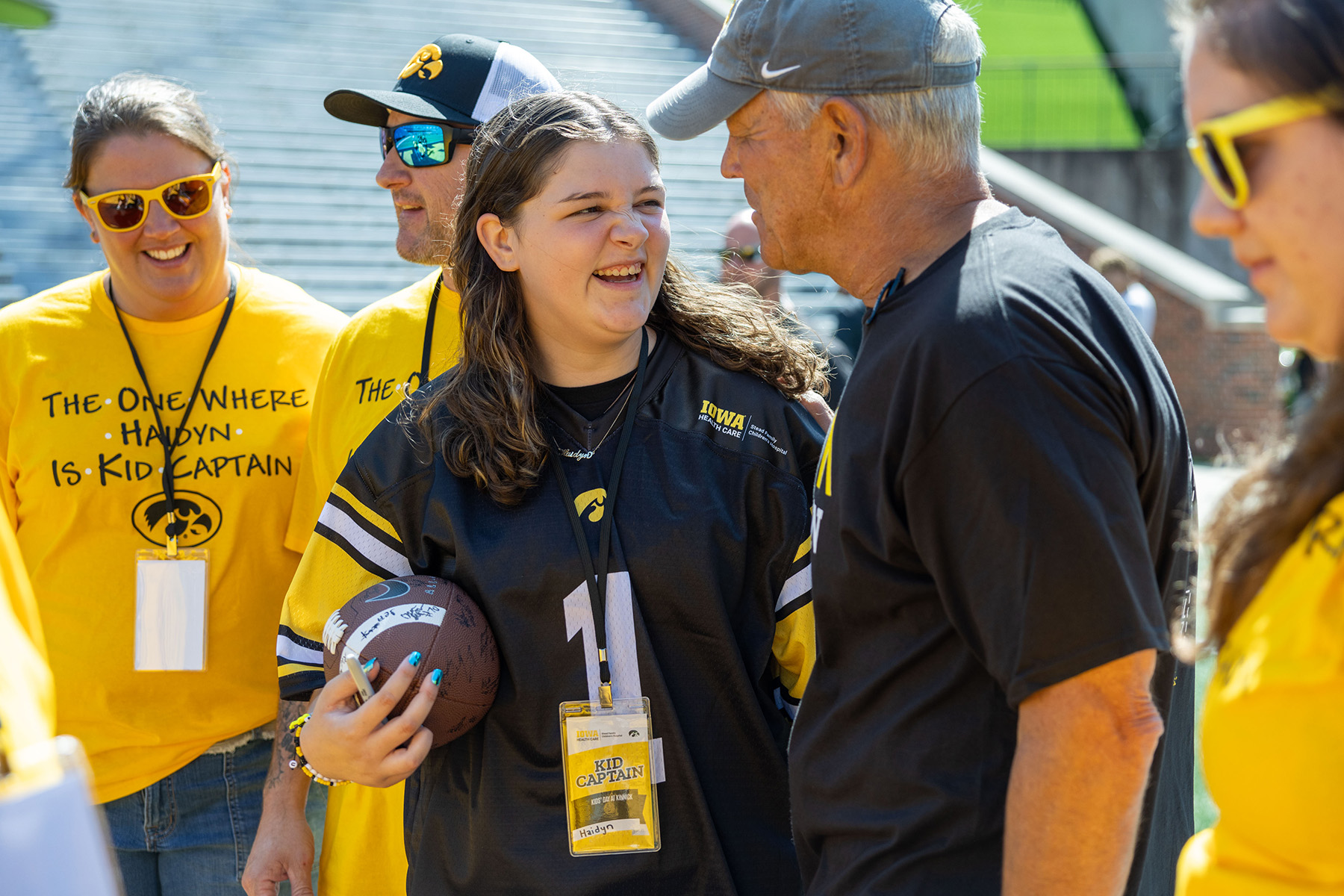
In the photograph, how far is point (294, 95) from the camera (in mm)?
13914

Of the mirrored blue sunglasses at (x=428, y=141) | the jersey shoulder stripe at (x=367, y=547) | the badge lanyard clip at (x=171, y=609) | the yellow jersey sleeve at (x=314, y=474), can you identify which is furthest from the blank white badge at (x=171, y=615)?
the mirrored blue sunglasses at (x=428, y=141)

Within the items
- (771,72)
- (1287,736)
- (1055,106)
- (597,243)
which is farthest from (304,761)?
(1055,106)

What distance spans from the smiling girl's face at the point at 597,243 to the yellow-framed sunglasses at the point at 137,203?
3.86 ft

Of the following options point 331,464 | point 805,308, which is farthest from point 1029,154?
point 331,464

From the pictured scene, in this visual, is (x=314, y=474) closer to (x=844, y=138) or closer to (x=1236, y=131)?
(x=844, y=138)

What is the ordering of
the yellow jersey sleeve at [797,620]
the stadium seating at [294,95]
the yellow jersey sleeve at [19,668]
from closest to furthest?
the yellow jersey sleeve at [19,668] < the yellow jersey sleeve at [797,620] < the stadium seating at [294,95]

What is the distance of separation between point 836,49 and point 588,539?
108 cm

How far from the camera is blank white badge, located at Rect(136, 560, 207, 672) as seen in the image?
122 inches

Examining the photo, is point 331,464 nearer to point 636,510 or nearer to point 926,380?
point 636,510

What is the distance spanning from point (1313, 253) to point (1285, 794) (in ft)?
1.78

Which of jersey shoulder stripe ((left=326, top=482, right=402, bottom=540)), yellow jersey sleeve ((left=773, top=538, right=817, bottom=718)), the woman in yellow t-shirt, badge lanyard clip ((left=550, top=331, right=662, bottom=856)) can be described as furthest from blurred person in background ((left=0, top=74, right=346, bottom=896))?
the woman in yellow t-shirt

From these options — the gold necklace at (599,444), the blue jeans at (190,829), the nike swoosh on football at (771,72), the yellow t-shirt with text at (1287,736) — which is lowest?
the blue jeans at (190,829)

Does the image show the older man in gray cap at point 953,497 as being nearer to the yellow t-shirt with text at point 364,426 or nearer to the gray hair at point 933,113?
the gray hair at point 933,113

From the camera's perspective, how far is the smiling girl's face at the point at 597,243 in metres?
2.56
